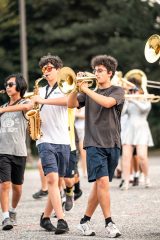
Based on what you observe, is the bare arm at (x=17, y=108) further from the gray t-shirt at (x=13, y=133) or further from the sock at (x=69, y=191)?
the sock at (x=69, y=191)

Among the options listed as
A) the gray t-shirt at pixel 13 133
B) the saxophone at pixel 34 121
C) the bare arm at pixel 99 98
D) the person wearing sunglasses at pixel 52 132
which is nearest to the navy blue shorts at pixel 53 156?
the person wearing sunglasses at pixel 52 132

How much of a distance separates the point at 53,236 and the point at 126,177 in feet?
20.6

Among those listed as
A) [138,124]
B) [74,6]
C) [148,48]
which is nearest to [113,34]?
[74,6]

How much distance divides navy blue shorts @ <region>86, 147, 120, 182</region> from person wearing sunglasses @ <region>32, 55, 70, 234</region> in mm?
515

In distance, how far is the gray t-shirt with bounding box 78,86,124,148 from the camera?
9.59 metres

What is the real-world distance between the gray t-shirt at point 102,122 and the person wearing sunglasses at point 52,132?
1.36 ft

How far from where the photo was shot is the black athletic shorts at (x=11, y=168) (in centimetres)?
1052

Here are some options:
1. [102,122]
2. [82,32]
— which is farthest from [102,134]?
[82,32]

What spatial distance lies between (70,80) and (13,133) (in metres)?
1.42

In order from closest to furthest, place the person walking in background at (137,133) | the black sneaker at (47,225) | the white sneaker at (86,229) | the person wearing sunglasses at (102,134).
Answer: the person wearing sunglasses at (102,134) → the white sneaker at (86,229) → the black sneaker at (47,225) → the person walking in background at (137,133)

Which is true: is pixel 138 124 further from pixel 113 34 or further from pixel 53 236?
pixel 113 34

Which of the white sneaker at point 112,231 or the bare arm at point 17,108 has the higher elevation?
the bare arm at point 17,108

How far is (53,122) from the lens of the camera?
1022 cm

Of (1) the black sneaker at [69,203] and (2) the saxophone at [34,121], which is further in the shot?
(1) the black sneaker at [69,203]
